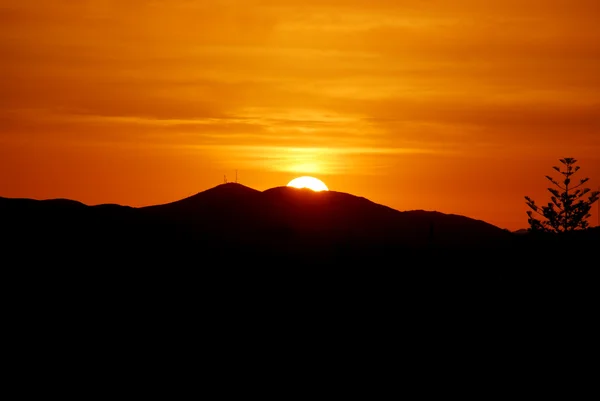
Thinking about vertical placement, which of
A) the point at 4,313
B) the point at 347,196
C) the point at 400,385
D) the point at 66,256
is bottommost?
the point at 400,385

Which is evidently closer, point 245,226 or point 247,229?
point 247,229

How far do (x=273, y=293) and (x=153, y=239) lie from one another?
6748mm

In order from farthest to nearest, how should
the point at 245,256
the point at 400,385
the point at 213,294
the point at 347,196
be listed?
the point at 347,196, the point at 245,256, the point at 213,294, the point at 400,385

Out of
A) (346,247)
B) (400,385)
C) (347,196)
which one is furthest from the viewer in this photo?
(347,196)

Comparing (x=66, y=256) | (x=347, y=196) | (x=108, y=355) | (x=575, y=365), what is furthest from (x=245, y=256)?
(x=347, y=196)

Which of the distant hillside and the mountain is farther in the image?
the mountain

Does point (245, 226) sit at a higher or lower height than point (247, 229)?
higher

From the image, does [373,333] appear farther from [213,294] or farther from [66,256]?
[66,256]

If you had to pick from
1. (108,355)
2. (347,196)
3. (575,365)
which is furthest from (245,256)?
(347,196)

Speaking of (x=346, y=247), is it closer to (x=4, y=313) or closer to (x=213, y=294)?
(x=213, y=294)

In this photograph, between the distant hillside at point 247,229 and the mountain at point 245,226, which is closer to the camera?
the distant hillside at point 247,229

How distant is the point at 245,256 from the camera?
37.4m

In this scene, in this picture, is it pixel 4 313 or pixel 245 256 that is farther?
pixel 245 256

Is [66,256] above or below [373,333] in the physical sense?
above
